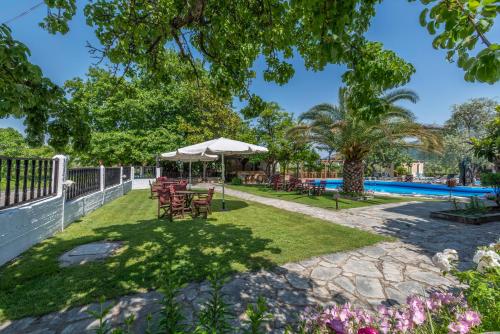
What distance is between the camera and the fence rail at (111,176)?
11.6m

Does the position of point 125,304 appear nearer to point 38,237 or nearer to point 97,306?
point 97,306

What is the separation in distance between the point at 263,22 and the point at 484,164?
39646mm

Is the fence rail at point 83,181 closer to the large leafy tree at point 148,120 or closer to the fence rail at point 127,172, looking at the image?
the fence rail at point 127,172

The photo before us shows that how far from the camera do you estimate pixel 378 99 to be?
2.78 meters

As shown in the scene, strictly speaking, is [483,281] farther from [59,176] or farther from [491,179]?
[491,179]

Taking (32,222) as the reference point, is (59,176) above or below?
above

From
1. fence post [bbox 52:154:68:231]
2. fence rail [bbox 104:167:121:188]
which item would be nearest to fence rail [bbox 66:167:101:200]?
fence post [bbox 52:154:68:231]

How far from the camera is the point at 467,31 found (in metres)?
1.42

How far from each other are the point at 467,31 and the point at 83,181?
10.4m

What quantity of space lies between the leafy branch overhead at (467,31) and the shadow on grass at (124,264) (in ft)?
10.2

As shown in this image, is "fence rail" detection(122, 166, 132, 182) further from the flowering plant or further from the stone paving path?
the flowering plant

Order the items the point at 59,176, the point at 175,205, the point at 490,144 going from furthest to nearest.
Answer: the point at 490,144
the point at 175,205
the point at 59,176

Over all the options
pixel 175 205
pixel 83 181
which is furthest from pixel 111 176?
pixel 175 205

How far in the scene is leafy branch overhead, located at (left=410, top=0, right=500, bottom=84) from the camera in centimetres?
122
